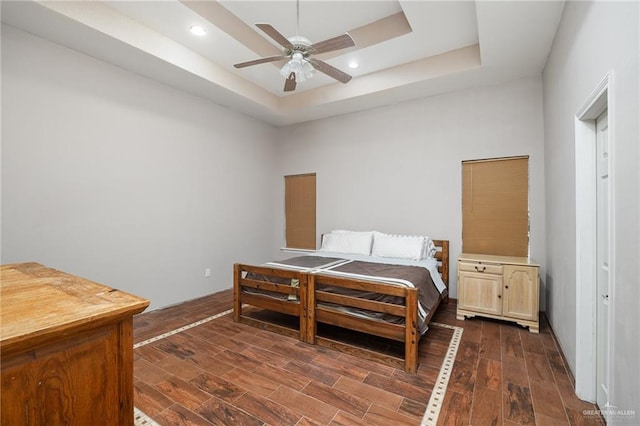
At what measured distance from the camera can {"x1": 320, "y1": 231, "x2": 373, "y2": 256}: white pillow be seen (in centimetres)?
407

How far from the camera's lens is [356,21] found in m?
2.96

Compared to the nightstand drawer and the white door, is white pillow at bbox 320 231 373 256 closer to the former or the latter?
the nightstand drawer

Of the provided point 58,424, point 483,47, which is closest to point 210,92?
point 483,47

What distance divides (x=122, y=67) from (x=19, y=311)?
3.34 meters

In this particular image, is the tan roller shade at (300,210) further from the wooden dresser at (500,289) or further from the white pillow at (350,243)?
the wooden dresser at (500,289)

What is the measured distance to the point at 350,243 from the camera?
4.17m

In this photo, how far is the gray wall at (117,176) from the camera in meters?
2.61

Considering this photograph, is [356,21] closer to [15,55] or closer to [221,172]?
[221,172]

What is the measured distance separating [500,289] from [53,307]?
11.6 feet

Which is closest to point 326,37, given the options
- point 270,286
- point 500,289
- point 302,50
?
point 302,50

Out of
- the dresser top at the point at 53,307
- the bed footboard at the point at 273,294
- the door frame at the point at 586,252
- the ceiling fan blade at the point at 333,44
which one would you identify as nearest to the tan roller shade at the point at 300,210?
the bed footboard at the point at 273,294

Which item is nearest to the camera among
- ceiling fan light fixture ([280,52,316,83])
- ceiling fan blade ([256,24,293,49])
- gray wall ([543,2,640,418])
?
gray wall ([543,2,640,418])

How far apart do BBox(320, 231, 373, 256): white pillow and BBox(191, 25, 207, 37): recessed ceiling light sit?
3.00m

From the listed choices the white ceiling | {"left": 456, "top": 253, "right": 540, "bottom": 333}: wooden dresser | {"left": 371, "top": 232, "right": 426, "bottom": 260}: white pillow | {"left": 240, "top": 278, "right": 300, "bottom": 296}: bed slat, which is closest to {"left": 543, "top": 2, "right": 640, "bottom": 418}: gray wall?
{"left": 456, "top": 253, "right": 540, "bottom": 333}: wooden dresser
